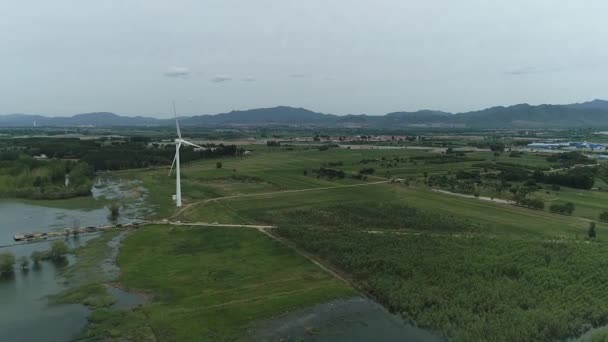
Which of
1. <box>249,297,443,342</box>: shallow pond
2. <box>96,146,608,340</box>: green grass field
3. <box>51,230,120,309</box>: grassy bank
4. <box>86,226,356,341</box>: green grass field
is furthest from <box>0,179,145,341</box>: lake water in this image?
<box>249,297,443,342</box>: shallow pond

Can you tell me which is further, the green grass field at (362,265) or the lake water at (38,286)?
the green grass field at (362,265)

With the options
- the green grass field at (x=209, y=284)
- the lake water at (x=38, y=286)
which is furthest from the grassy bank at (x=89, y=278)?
the green grass field at (x=209, y=284)

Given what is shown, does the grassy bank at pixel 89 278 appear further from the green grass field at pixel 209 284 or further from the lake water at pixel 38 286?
the green grass field at pixel 209 284

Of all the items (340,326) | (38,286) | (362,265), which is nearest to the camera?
(340,326)

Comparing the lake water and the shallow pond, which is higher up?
the lake water

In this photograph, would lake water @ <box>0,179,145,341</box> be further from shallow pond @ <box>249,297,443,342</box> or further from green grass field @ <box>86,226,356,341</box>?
shallow pond @ <box>249,297,443,342</box>

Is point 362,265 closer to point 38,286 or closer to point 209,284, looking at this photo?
point 209,284

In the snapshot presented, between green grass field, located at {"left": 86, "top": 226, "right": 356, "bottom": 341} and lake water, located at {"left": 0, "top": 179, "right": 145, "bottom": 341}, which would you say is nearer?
lake water, located at {"left": 0, "top": 179, "right": 145, "bottom": 341}

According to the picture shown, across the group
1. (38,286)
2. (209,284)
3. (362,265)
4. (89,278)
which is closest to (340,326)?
(362,265)
